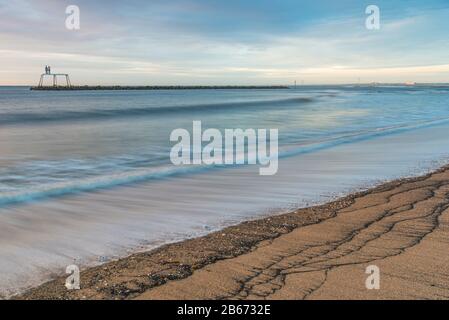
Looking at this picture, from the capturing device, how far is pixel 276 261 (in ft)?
15.7

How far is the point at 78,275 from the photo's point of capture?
456 centimetres

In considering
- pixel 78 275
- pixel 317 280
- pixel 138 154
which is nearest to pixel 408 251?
pixel 317 280

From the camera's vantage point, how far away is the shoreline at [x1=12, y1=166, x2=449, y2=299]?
407 centimetres

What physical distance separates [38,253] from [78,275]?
3.39 feet

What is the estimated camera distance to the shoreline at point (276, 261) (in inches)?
160
